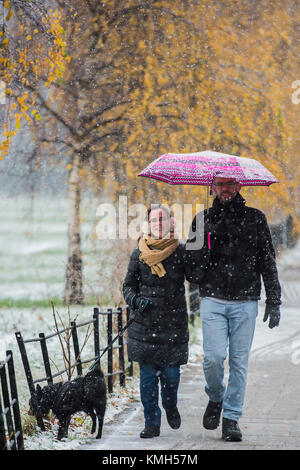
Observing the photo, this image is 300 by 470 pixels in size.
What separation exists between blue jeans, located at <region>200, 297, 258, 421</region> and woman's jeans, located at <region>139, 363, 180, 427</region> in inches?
11.5

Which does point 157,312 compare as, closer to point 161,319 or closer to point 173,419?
point 161,319

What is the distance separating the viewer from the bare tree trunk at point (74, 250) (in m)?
12.9

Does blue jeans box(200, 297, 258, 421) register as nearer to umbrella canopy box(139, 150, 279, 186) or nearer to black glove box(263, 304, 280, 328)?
black glove box(263, 304, 280, 328)

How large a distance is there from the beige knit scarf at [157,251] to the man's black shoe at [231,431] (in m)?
1.21

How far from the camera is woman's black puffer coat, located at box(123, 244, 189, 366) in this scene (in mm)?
5867

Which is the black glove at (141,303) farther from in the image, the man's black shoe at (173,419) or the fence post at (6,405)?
the fence post at (6,405)

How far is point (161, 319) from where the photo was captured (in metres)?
5.87

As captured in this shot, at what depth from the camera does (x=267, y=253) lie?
5898mm

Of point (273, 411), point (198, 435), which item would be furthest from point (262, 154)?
point (198, 435)

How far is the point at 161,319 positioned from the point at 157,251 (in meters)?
0.51

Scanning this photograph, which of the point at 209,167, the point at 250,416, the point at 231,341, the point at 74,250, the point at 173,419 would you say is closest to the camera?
the point at 231,341

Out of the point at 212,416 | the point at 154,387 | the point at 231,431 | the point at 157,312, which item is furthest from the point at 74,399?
the point at 231,431

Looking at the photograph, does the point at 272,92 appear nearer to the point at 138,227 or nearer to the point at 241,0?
the point at 241,0

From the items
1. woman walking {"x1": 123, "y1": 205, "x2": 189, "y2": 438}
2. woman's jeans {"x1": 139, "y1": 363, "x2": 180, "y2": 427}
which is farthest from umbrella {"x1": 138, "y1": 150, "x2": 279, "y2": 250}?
woman's jeans {"x1": 139, "y1": 363, "x2": 180, "y2": 427}
